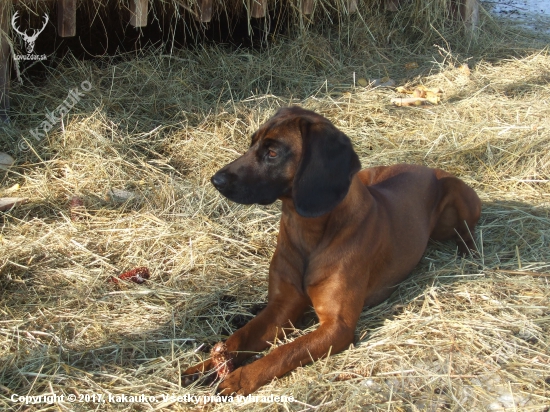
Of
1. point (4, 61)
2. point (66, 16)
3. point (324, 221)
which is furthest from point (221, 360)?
point (66, 16)

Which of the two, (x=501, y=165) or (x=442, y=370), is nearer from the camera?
(x=442, y=370)

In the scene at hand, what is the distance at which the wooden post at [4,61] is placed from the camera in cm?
562

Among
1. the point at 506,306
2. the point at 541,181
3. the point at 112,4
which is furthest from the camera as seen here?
the point at 112,4

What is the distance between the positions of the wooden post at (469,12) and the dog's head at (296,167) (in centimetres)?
606

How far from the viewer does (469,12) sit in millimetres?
8758

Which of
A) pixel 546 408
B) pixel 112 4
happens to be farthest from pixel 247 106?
pixel 546 408

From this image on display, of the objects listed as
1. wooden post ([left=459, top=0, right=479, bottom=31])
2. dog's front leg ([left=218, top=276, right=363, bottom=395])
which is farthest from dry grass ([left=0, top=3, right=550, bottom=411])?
wooden post ([left=459, top=0, right=479, bottom=31])

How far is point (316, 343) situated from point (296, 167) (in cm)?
92

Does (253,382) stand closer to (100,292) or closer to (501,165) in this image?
(100,292)

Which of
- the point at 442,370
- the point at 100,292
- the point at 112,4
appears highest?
the point at 112,4

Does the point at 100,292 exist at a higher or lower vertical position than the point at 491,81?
lower

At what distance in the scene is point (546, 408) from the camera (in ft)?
9.77

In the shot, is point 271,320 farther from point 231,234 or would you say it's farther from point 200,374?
point 231,234

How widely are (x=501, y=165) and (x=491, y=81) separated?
2.12 meters
